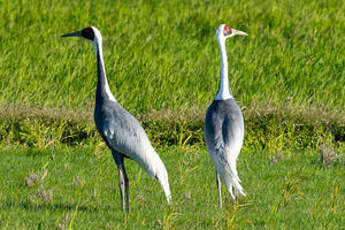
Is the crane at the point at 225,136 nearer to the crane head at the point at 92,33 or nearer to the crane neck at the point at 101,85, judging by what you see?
the crane neck at the point at 101,85

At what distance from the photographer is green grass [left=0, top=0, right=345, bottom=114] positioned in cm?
1195

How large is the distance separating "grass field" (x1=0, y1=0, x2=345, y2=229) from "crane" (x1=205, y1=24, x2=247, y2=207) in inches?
14.8

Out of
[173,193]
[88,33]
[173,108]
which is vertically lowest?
[173,108]

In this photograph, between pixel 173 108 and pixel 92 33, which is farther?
pixel 173 108

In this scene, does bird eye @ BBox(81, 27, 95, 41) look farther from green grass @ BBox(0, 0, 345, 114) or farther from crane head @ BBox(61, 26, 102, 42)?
green grass @ BBox(0, 0, 345, 114)

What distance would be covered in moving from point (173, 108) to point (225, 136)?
468 centimetres

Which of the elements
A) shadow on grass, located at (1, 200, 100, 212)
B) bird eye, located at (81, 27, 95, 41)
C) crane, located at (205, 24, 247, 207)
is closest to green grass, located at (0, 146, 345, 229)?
shadow on grass, located at (1, 200, 100, 212)

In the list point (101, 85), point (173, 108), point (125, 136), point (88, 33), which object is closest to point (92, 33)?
point (88, 33)

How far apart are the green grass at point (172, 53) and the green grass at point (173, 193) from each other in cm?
187

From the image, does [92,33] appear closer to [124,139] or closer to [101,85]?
[101,85]

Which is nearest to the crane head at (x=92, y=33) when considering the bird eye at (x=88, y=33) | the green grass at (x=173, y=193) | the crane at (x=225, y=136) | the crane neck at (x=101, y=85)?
the bird eye at (x=88, y=33)

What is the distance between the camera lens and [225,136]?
667 cm

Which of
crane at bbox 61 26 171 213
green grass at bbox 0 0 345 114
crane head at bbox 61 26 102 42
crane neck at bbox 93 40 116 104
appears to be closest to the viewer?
crane at bbox 61 26 171 213

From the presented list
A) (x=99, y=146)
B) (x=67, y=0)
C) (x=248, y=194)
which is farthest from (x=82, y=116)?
(x=67, y=0)
